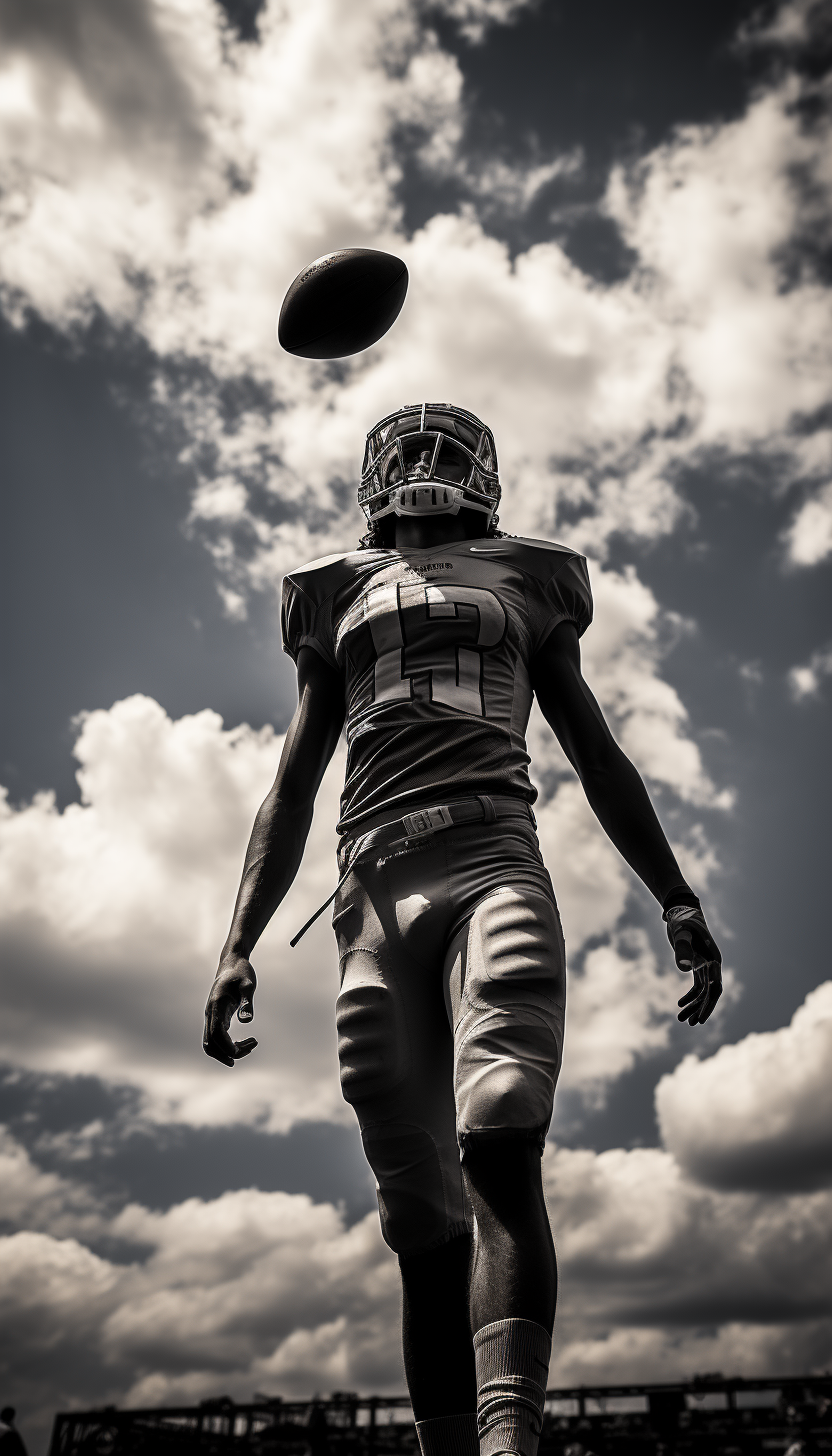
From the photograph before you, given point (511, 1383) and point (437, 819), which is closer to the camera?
point (511, 1383)

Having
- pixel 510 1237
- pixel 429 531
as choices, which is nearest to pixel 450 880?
pixel 510 1237

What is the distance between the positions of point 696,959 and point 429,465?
1876 mm

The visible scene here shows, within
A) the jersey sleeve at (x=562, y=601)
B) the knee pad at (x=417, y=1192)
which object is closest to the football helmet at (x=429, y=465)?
the jersey sleeve at (x=562, y=601)

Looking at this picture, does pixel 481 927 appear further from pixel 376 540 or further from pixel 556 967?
pixel 376 540

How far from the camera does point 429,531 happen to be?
3914mm

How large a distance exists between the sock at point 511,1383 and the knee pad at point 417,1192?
595 millimetres

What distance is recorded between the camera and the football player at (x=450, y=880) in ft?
8.06

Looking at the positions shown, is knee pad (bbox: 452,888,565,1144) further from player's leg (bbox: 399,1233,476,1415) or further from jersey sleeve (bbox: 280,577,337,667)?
jersey sleeve (bbox: 280,577,337,667)

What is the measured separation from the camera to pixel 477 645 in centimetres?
344

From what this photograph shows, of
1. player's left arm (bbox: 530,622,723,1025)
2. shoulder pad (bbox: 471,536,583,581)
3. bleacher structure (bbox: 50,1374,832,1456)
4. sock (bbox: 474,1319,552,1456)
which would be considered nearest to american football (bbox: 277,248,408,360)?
shoulder pad (bbox: 471,536,583,581)

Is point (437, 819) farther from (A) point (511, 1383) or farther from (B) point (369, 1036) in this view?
(A) point (511, 1383)

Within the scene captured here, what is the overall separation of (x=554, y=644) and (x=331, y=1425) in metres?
33.9

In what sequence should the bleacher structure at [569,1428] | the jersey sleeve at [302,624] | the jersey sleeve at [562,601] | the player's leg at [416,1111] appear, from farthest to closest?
the bleacher structure at [569,1428] < the jersey sleeve at [302,624] < the jersey sleeve at [562,601] < the player's leg at [416,1111]

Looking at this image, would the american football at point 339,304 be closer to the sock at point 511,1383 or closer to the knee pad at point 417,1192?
the knee pad at point 417,1192
